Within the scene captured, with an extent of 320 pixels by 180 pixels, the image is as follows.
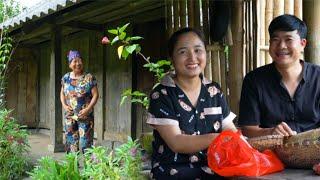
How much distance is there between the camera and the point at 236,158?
1.78 m

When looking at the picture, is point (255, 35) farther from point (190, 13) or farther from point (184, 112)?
point (184, 112)

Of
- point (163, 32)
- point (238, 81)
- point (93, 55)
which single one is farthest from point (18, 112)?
point (238, 81)

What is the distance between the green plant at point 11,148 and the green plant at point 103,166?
1.61 meters

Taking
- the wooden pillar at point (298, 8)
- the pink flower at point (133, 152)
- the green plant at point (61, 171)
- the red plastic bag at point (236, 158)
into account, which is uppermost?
the wooden pillar at point (298, 8)

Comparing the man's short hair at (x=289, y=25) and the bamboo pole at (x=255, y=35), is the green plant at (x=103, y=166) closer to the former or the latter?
the bamboo pole at (x=255, y=35)

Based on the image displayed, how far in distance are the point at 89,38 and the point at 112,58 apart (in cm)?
113

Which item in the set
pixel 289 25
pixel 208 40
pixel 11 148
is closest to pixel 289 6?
pixel 208 40

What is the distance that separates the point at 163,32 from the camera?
7.53 meters

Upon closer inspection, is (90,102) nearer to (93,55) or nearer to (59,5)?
(59,5)

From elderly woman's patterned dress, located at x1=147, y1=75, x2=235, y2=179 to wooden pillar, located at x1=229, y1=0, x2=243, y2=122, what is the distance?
146 centimetres

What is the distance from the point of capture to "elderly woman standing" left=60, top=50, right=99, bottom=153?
5902mm

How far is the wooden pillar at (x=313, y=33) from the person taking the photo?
3.51 m

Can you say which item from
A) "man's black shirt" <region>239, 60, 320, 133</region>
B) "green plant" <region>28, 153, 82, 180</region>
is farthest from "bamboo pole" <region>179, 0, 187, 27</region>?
"man's black shirt" <region>239, 60, 320, 133</region>

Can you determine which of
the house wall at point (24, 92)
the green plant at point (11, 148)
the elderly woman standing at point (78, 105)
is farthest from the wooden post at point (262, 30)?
the house wall at point (24, 92)
